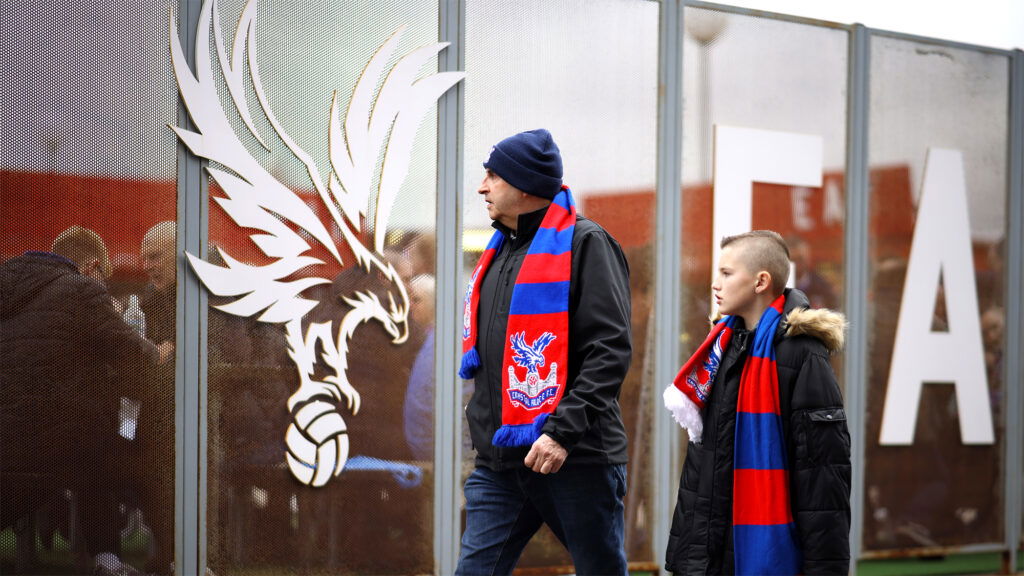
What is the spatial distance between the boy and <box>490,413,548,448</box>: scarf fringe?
52 cm

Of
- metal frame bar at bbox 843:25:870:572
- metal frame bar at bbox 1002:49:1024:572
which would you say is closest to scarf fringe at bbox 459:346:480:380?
metal frame bar at bbox 843:25:870:572

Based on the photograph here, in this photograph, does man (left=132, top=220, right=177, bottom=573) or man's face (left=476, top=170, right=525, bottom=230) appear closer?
man's face (left=476, top=170, right=525, bottom=230)

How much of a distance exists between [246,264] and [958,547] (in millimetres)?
4666

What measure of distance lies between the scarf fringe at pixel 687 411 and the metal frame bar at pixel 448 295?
2.08m

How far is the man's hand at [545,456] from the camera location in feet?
10.4

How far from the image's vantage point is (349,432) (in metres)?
5.26

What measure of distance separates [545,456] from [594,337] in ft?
1.42

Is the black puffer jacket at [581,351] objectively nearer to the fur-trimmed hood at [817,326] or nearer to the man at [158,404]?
the fur-trimmed hood at [817,326]

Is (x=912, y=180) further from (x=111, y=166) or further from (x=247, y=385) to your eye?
(x=111, y=166)

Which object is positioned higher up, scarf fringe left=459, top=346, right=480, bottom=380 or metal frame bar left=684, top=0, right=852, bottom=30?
metal frame bar left=684, top=0, right=852, bottom=30

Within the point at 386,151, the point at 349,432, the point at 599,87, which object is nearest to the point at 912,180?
the point at 599,87

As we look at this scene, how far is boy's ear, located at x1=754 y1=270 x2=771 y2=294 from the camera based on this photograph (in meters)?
3.54

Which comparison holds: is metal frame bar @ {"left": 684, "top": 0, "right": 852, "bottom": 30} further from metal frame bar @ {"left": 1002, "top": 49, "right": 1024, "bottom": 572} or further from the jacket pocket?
the jacket pocket

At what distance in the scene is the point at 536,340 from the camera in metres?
3.39
